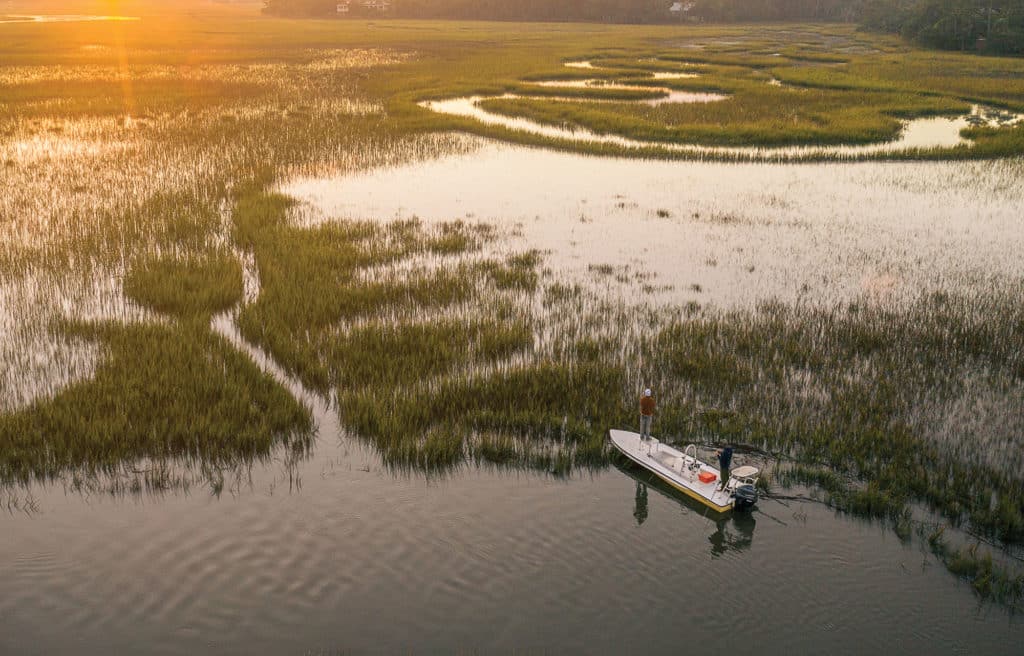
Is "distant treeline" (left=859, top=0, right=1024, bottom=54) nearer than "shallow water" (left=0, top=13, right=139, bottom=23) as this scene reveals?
Yes

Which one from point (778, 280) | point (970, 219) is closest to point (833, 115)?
point (970, 219)

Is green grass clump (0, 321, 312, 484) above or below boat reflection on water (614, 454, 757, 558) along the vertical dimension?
above

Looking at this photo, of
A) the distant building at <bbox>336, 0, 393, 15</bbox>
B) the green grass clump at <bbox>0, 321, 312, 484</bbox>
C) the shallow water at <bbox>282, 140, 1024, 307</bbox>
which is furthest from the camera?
the distant building at <bbox>336, 0, 393, 15</bbox>

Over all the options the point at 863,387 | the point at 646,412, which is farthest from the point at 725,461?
the point at 863,387

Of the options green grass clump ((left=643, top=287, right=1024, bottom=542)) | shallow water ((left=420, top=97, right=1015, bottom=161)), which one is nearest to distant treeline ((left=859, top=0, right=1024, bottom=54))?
shallow water ((left=420, top=97, right=1015, bottom=161))

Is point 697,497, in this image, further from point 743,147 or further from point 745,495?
point 743,147

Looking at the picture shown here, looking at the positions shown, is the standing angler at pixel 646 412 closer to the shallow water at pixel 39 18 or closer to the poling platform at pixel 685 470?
the poling platform at pixel 685 470

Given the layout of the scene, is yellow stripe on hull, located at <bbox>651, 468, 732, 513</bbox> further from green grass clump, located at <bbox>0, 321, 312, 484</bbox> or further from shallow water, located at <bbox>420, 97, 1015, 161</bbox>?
shallow water, located at <bbox>420, 97, 1015, 161</bbox>

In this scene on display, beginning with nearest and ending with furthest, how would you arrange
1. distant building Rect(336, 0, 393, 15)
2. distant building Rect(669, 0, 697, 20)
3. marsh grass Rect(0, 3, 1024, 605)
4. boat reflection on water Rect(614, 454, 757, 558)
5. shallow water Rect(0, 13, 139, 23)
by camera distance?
boat reflection on water Rect(614, 454, 757, 558), marsh grass Rect(0, 3, 1024, 605), shallow water Rect(0, 13, 139, 23), distant building Rect(669, 0, 697, 20), distant building Rect(336, 0, 393, 15)
